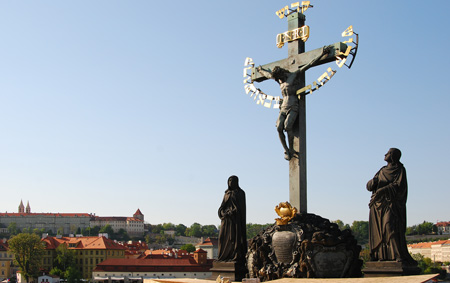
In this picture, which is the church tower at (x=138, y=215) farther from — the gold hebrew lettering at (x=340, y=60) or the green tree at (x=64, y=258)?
the gold hebrew lettering at (x=340, y=60)

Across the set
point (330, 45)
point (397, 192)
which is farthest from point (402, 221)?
point (330, 45)

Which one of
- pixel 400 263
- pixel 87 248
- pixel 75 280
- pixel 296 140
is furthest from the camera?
pixel 87 248

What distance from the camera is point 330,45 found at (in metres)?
13.6

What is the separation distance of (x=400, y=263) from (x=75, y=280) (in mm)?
61576

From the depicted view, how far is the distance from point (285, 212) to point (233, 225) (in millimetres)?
1690

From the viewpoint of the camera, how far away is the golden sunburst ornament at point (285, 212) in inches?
509

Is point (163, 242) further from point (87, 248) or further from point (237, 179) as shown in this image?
point (237, 179)

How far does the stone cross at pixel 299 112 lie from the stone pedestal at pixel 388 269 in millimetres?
2431

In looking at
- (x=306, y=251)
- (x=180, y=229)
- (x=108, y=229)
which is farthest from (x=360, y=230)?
(x=180, y=229)

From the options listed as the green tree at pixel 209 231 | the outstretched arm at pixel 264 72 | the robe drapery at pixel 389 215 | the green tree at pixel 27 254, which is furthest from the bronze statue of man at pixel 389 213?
the green tree at pixel 209 231

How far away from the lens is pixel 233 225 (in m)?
14.3

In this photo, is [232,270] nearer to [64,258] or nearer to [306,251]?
[306,251]

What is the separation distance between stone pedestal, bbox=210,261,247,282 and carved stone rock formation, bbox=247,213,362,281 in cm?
64

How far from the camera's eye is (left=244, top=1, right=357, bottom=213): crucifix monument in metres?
13.6
